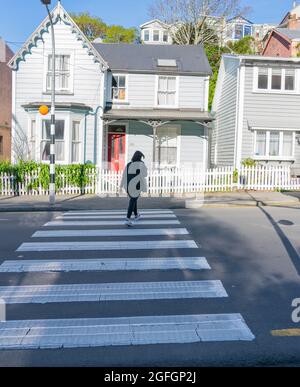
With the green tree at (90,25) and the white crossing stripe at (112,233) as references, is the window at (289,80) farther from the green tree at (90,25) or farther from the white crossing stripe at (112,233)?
the green tree at (90,25)

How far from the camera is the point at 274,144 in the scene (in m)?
23.1

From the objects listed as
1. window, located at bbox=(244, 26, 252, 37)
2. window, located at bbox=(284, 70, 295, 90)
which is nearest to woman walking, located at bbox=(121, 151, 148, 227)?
window, located at bbox=(284, 70, 295, 90)

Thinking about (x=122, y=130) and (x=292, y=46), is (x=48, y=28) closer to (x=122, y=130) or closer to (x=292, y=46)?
(x=122, y=130)

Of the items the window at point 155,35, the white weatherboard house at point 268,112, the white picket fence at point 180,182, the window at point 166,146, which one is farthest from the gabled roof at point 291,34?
the window at point 155,35

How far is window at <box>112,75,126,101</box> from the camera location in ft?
77.8

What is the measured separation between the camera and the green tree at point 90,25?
59.9 m

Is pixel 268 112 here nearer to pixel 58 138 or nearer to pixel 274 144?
pixel 274 144

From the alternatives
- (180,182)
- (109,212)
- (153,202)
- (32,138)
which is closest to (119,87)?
(32,138)

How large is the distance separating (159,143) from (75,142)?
4658mm

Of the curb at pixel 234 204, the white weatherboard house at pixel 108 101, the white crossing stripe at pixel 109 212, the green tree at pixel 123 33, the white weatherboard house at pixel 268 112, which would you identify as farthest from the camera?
the green tree at pixel 123 33

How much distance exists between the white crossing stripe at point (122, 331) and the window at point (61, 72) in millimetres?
18120

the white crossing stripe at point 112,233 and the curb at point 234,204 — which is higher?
the curb at point 234,204
